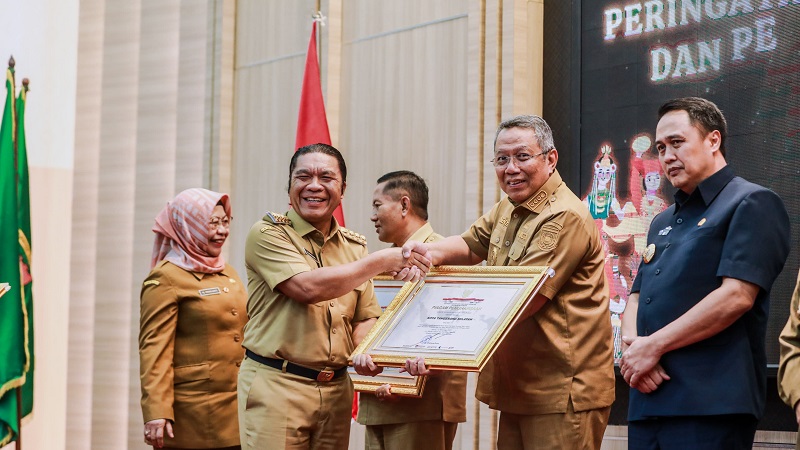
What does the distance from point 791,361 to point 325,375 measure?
1474 mm

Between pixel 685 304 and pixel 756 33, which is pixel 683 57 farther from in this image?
pixel 685 304

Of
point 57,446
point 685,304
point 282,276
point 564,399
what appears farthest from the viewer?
point 57,446

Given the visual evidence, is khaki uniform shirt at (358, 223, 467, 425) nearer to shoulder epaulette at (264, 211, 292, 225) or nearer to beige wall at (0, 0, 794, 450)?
shoulder epaulette at (264, 211, 292, 225)

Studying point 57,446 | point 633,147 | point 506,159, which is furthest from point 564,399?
point 57,446

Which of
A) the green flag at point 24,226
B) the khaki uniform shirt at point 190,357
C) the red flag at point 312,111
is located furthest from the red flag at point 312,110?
the khaki uniform shirt at point 190,357

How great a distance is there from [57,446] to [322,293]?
4.47 meters

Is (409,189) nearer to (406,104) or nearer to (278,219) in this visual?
(278,219)

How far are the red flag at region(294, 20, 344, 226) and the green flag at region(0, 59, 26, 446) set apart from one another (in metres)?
1.61

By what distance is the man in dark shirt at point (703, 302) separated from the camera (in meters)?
2.89

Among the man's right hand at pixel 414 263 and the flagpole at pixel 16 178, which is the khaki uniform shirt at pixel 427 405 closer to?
the man's right hand at pixel 414 263

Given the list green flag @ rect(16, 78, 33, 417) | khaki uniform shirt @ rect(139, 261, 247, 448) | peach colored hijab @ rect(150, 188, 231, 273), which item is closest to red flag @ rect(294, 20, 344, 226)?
peach colored hijab @ rect(150, 188, 231, 273)

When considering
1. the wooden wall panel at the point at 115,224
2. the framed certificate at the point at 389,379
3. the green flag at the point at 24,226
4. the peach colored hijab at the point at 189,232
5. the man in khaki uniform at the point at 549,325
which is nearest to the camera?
the man in khaki uniform at the point at 549,325

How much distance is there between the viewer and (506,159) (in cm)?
343

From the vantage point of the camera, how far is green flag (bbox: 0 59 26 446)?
5598mm
